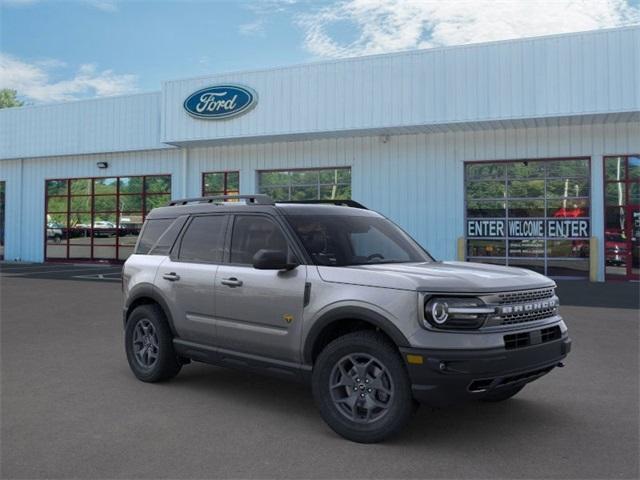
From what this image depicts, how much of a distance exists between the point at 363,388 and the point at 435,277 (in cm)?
95

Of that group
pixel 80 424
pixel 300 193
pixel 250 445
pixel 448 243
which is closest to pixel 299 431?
pixel 250 445

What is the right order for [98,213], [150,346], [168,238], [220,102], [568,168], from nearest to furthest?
[150,346]
[168,238]
[568,168]
[220,102]
[98,213]

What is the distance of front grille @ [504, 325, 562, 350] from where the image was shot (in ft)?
13.9

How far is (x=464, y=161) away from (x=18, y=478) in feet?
54.6

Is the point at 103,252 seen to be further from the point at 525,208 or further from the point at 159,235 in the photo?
the point at 159,235

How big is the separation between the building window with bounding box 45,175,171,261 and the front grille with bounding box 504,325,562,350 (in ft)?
67.5

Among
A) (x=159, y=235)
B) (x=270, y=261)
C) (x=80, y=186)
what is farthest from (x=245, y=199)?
(x=80, y=186)

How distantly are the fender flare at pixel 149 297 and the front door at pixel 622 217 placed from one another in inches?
587

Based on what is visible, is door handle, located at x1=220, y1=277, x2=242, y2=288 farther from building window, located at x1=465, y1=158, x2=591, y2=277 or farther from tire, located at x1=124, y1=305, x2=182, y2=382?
building window, located at x1=465, y1=158, x2=591, y2=277

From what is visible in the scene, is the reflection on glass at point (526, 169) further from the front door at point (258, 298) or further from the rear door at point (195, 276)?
the front door at point (258, 298)

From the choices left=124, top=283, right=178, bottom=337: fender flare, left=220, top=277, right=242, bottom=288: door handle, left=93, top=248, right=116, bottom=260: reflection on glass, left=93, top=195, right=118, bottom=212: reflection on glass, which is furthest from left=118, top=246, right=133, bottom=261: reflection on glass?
left=220, top=277, right=242, bottom=288: door handle

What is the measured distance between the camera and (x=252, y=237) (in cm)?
545

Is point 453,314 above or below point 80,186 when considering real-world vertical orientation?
below

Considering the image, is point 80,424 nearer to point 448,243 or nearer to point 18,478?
point 18,478
